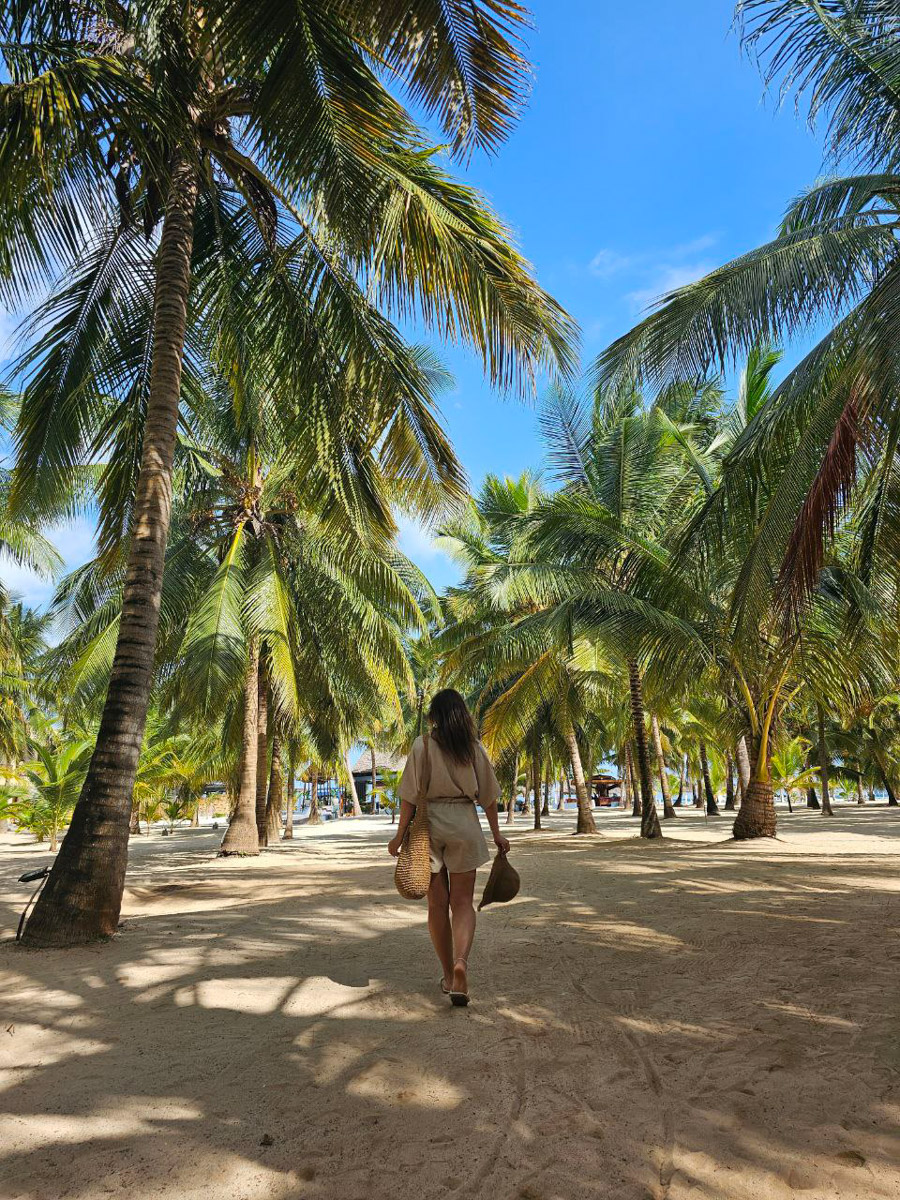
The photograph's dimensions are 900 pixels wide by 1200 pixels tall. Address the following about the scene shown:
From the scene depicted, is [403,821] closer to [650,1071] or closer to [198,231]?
[650,1071]

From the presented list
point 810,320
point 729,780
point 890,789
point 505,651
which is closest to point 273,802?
point 505,651

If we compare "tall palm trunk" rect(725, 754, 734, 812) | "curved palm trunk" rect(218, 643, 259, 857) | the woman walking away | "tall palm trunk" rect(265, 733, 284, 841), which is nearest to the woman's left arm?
the woman walking away

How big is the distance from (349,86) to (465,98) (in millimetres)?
826

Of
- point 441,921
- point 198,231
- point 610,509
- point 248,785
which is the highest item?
point 198,231

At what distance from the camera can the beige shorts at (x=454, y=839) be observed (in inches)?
141

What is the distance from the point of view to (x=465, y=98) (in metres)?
5.36

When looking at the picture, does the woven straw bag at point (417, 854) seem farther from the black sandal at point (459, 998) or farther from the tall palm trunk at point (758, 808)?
the tall palm trunk at point (758, 808)

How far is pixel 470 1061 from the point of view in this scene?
2.87 m

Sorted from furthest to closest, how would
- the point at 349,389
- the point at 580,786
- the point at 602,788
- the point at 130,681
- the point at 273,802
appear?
the point at 602,788 < the point at 273,802 < the point at 580,786 < the point at 349,389 < the point at 130,681

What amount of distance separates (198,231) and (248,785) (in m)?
9.39

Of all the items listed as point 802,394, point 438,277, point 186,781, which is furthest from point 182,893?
point 186,781

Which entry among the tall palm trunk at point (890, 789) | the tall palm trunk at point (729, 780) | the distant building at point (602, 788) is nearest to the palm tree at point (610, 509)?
the tall palm trunk at point (729, 780)

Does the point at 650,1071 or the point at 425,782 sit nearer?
the point at 650,1071

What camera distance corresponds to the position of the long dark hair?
3.71 meters
